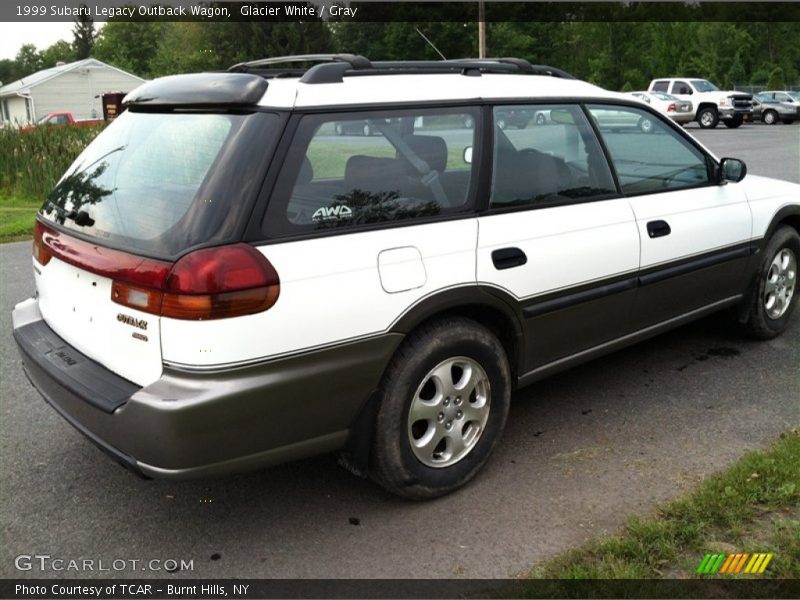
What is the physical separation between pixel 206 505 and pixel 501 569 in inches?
53.3

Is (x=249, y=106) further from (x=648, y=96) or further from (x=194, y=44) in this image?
(x=194, y=44)

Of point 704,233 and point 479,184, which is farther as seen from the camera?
point 704,233

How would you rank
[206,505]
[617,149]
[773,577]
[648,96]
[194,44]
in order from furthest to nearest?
[194,44] < [648,96] < [617,149] < [206,505] < [773,577]

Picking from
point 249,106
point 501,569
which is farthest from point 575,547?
point 249,106

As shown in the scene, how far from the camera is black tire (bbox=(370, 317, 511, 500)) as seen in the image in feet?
10.7

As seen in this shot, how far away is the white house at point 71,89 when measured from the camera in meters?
58.2

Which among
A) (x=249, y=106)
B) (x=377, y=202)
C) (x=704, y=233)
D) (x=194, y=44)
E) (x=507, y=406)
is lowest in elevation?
(x=507, y=406)

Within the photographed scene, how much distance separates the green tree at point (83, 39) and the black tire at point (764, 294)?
120804mm

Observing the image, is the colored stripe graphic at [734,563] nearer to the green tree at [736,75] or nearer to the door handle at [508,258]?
the door handle at [508,258]

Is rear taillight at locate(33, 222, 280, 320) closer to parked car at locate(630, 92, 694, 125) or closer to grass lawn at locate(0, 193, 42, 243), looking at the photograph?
grass lawn at locate(0, 193, 42, 243)

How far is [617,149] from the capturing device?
4.33 m

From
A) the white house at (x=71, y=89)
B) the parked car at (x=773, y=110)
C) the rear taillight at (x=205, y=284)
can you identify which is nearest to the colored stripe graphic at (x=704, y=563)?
the rear taillight at (x=205, y=284)

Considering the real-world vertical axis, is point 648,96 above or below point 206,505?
above

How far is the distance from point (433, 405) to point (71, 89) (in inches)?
2520
